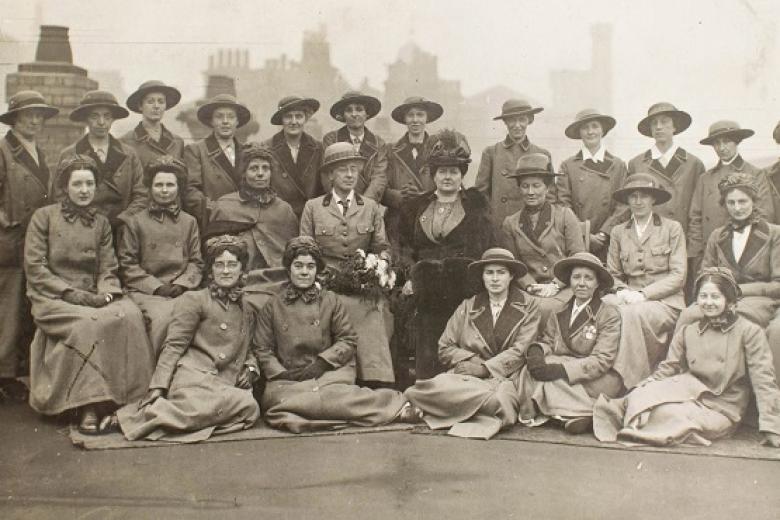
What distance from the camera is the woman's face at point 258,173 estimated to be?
583 centimetres

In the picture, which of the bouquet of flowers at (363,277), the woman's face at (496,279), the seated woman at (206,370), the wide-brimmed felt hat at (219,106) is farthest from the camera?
the wide-brimmed felt hat at (219,106)

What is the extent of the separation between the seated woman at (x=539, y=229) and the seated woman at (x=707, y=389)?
109cm

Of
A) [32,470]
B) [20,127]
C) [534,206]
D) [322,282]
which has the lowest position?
[32,470]

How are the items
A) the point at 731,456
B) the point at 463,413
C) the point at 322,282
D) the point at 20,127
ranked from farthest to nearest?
the point at 20,127 → the point at 322,282 → the point at 463,413 → the point at 731,456

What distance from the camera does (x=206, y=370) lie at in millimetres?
4895

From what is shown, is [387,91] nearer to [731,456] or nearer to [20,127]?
[20,127]

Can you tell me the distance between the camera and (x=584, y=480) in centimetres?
393

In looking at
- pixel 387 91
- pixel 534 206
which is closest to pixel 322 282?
pixel 534 206

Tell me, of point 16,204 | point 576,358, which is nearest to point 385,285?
point 576,358

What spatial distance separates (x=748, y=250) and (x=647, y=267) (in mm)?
658

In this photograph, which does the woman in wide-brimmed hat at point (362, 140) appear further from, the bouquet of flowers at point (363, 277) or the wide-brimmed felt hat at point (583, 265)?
the wide-brimmed felt hat at point (583, 265)

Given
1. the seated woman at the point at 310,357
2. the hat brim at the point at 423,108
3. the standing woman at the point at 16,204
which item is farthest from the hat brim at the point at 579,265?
the standing woman at the point at 16,204

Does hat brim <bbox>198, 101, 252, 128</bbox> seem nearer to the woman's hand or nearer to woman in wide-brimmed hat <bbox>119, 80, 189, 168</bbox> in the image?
woman in wide-brimmed hat <bbox>119, 80, 189, 168</bbox>

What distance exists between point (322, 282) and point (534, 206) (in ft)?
5.37
